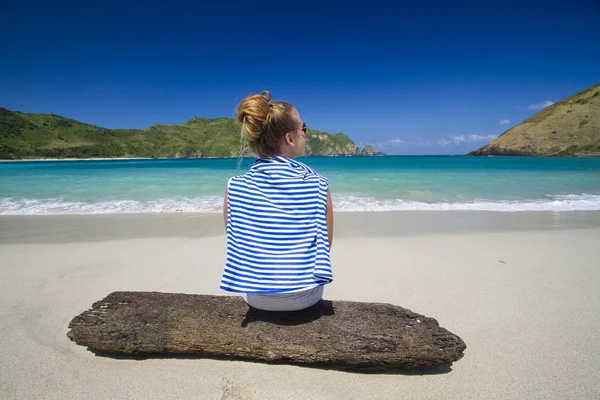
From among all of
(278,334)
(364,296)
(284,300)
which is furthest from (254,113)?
(364,296)

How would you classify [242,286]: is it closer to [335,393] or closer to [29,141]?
[335,393]

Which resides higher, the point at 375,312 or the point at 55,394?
the point at 375,312

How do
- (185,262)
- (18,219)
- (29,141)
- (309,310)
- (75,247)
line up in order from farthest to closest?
(29,141) < (18,219) < (75,247) < (185,262) < (309,310)

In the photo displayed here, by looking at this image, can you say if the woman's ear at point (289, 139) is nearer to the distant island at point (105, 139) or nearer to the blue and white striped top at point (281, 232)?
the blue and white striped top at point (281, 232)

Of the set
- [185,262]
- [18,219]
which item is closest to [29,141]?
[18,219]

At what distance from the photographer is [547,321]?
3090 mm

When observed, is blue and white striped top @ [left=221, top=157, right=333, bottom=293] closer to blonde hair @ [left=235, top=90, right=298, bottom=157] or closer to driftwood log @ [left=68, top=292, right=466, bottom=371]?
blonde hair @ [left=235, top=90, right=298, bottom=157]

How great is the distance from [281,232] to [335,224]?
5739mm

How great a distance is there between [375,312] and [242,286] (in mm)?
1112

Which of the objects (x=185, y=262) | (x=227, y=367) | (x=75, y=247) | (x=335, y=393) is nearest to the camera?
(x=335, y=393)

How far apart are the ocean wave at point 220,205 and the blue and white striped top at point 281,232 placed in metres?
7.95

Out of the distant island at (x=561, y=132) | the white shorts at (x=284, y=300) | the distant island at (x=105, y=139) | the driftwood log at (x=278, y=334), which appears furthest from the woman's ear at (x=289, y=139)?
the distant island at (x=105, y=139)

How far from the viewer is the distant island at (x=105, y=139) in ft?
295

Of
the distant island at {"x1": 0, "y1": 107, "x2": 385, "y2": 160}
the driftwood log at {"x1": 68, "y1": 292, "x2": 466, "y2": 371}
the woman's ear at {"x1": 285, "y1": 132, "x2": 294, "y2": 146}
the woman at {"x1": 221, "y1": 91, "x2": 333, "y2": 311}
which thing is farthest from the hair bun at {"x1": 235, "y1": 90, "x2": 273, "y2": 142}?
the distant island at {"x1": 0, "y1": 107, "x2": 385, "y2": 160}
